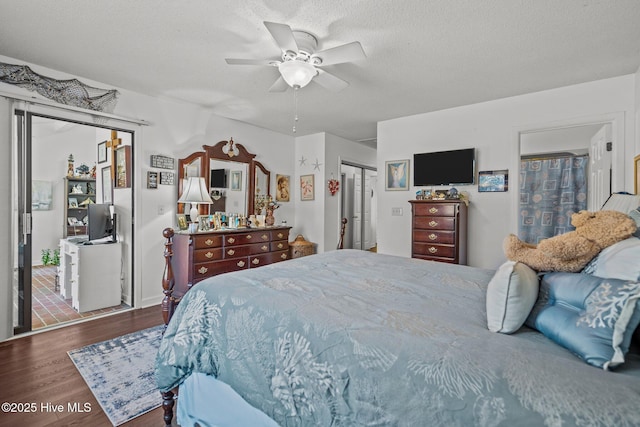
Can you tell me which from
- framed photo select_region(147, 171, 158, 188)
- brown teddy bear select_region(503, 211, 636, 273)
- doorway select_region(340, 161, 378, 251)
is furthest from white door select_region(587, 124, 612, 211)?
framed photo select_region(147, 171, 158, 188)

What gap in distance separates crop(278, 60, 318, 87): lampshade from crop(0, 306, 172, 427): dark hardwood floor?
2.42 meters

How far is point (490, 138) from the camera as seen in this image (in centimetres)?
374

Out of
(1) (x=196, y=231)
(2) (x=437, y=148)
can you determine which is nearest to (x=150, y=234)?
(1) (x=196, y=231)

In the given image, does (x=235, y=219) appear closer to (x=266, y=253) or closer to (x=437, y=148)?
(x=266, y=253)

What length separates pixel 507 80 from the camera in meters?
3.10

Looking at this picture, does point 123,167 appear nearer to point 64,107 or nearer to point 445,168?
point 64,107

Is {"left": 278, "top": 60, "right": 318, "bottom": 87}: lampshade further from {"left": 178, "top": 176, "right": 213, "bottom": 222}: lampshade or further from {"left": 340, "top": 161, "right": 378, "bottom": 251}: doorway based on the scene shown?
{"left": 340, "top": 161, "right": 378, "bottom": 251}: doorway

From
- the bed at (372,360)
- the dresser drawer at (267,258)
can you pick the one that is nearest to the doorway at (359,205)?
the dresser drawer at (267,258)

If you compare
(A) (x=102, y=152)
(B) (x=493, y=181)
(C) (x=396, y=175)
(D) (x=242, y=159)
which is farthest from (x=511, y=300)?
(A) (x=102, y=152)

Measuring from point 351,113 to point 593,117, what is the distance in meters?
2.64

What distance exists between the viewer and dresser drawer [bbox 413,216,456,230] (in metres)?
3.57

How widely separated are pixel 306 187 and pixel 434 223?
2.53m

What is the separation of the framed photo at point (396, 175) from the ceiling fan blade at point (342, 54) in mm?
2453

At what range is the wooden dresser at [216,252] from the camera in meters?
3.57
